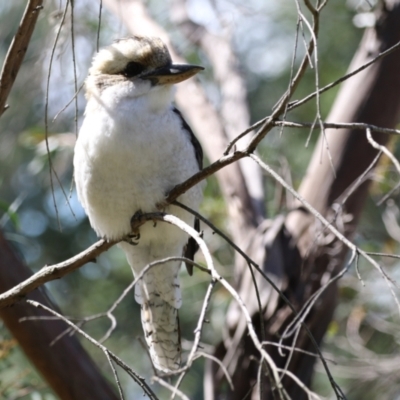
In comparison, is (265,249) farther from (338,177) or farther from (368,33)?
(368,33)

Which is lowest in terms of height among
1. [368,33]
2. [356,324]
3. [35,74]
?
[356,324]

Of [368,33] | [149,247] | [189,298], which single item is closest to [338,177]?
[368,33]

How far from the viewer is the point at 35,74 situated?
3553 mm

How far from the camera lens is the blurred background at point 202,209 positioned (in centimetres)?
404

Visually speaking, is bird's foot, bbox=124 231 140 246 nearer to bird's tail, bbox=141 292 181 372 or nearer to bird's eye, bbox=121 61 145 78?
bird's tail, bbox=141 292 181 372

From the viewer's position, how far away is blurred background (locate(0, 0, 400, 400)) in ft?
13.3

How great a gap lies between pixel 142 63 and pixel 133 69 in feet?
0.13

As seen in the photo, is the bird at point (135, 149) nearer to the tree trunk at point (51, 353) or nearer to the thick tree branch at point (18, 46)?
the tree trunk at point (51, 353)

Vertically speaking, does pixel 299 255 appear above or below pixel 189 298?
above

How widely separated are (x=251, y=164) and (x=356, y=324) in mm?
1169

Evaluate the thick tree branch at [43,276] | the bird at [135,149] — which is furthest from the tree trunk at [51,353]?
the thick tree branch at [43,276]

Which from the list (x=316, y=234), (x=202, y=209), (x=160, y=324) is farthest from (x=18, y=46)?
(x=202, y=209)

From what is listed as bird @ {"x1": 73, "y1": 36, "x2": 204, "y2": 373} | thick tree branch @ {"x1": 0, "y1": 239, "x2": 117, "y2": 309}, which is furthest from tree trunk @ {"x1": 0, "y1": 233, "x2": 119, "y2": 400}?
thick tree branch @ {"x1": 0, "y1": 239, "x2": 117, "y2": 309}

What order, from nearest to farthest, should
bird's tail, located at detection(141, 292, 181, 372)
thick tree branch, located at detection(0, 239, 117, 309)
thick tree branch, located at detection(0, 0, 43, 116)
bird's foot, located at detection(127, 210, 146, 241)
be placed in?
thick tree branch, located at detection(0, 0, 43, 116) < thick tree branch, located at detection(0, 239, 117, 309) < bird's foot, located at detection(127, 210, 146, 241) < bird's tail, located at detection(141, 292, 181, 372)
